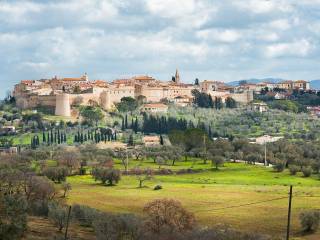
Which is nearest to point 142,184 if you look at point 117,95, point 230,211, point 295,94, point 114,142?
point 230,211

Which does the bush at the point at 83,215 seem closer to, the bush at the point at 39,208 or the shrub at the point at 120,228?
the bush at the point at 39,208

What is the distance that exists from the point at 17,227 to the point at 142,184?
Result: 34.1 metres

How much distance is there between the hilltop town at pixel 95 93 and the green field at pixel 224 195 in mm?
70576

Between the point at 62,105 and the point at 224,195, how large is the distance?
84.4 meters

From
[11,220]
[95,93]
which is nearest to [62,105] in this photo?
[95,93]

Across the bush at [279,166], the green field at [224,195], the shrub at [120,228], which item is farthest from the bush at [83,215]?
the bush at [279,166]

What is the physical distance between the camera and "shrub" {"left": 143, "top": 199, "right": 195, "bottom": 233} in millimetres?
35375

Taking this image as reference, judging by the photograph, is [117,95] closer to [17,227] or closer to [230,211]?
[230,211]

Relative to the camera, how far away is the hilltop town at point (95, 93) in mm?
141125

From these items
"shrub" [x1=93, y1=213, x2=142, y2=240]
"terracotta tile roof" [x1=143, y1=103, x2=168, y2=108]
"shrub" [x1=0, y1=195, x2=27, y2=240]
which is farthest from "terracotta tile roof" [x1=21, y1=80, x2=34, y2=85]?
"shrub" [x1=93, y1=213, x2=142, y2=240]

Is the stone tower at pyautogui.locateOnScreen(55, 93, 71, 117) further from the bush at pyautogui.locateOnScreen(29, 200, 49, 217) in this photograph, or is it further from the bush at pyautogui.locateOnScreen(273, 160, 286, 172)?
the bush at pyautogui.locateOnScreen(29, 200, 49, 217)

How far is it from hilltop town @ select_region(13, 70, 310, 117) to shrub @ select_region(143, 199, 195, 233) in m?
101

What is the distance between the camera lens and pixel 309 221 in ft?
131

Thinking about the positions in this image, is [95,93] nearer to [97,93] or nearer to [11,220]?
[97,93]
